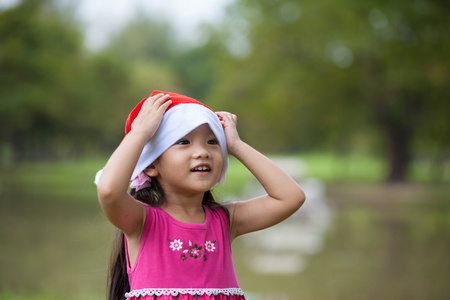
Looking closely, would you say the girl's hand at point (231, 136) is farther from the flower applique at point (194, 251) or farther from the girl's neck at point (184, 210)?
the flower applique at point (194, 251)

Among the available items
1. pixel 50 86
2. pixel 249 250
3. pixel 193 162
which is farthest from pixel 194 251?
pixel 50 86

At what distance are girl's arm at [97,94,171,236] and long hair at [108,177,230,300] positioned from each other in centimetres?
15

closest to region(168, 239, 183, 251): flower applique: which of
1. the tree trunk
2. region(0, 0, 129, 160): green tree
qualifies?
region(0, 0, 129, 160): green tree

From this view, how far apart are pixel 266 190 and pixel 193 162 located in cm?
28

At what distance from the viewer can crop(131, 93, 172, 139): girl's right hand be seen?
1.68 m

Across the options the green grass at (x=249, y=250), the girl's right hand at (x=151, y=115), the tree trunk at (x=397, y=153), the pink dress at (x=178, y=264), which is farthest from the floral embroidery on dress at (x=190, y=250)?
the tree trunk at (x=397, y=153)

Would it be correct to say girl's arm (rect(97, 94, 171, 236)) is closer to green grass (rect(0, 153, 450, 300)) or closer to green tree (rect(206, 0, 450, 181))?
green grass (rect(0, 153, 450, 300))

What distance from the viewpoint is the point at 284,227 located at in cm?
1195

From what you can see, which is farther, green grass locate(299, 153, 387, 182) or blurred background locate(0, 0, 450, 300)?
green grass locate(299, 153, 387, 182)

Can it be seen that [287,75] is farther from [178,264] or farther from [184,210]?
[178,264]

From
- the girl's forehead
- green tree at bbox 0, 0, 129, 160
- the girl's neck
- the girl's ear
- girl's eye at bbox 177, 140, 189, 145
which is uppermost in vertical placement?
green tree at bbox 0, 0, 129, 160

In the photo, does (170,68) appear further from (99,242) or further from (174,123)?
(174,123)

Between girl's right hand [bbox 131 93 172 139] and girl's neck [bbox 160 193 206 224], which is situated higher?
girl's right hand [bbox 131 93 172 139]

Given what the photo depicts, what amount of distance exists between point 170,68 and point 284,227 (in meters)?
31.7
